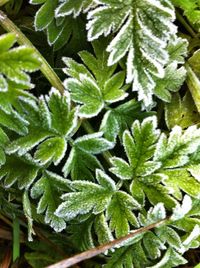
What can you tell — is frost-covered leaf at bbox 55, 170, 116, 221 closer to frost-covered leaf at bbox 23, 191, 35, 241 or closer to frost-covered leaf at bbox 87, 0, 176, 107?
frost-covered leaf at bbox 23, 191, 35, 241

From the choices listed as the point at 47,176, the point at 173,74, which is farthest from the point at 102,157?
the point at 173,74

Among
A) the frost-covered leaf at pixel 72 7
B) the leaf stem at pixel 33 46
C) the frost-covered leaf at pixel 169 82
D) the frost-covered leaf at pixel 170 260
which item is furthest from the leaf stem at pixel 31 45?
the frost-covered leaf at pixel 170 260

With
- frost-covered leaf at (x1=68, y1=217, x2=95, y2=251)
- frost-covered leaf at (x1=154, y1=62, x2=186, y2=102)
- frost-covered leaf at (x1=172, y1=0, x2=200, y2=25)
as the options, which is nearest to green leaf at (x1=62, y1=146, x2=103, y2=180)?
frost-covered leaf at (x1=68, y1=217, x2=95, y2=251)

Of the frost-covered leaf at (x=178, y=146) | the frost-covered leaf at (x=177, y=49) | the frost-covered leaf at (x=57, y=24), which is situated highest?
the frost-covered leaf at (x=57, y=24)

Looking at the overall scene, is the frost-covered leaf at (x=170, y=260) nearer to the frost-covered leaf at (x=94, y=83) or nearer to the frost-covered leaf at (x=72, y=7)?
the frost-covered leaf at (x=94, y=83)

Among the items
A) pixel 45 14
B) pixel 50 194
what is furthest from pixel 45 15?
pixel 50 194

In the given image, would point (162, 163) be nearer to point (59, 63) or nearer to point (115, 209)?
point (115, 209)
